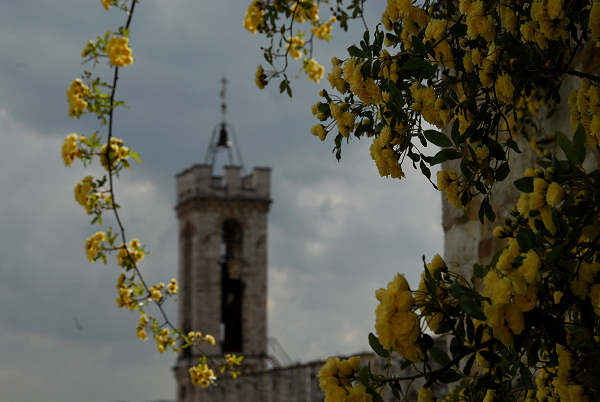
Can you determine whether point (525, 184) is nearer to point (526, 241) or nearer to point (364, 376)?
point (526, 241)

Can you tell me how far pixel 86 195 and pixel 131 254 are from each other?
37 cm

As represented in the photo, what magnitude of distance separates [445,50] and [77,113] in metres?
2.35

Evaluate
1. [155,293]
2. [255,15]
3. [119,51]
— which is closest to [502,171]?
[255,15]

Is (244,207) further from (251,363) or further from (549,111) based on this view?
(549,111)

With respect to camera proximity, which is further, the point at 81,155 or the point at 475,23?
the point at 81,155

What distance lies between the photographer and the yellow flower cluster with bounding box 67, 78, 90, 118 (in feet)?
11.2

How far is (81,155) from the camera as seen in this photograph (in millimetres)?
3531

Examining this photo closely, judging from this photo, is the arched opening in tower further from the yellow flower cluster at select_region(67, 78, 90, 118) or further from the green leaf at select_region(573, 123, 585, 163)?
the green leaf at select_region(573, 123, 585, 163)

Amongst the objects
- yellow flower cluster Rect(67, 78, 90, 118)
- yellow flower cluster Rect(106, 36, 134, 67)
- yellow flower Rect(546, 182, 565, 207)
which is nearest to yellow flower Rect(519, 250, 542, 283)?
yellow flower Rect(546, 182, 565, 207)

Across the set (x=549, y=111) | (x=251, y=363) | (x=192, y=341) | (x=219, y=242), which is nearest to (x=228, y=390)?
(x=251, y=363)

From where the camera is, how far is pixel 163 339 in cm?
375

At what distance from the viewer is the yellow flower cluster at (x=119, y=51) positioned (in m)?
3.28

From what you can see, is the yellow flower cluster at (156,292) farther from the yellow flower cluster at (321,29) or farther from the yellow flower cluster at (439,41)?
the yellow flower cluster at (439,41)

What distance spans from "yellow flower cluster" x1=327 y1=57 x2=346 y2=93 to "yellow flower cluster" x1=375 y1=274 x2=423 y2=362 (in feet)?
2.17
